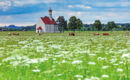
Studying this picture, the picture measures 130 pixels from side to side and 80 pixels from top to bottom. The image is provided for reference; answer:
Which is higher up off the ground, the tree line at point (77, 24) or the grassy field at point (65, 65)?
the tree line at point (77, 24)

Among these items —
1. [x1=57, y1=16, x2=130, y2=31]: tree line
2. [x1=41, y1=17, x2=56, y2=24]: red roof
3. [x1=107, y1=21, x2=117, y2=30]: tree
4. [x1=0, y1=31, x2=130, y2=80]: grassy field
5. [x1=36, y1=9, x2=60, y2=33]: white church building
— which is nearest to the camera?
[x1=0, y1=31, x2=130, y2=80]: grassy field

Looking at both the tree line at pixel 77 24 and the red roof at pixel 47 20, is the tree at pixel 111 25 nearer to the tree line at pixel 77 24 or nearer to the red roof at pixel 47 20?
the tree line at pixel 77 24

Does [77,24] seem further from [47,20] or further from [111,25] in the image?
[111,25]

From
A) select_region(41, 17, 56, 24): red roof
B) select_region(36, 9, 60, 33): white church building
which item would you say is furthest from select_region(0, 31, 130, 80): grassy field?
select_region(41, 17, 56, 24): red roof

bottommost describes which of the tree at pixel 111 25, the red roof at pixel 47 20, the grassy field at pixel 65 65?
the grassy field at pixel 65 65

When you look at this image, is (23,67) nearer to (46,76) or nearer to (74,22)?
(46,76)

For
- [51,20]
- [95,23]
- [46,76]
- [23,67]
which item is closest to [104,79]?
[46,76]

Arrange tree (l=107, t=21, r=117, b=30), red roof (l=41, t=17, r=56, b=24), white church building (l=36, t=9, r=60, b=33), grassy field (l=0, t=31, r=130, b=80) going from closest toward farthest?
grassy field (l=0, t=31, r=130, b=80) < white church building (l=36, t=9, r=60, b=33) < red roof (l=41, t=17, r=56, b=24) < tree (l=107, t=21, r=117, b=30)

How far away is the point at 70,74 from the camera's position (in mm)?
7277

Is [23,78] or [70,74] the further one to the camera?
[70,74]

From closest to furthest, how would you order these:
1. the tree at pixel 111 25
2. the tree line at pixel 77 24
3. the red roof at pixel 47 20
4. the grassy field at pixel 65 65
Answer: the grassy field at pixel 65 65 → the tree line at pixel 77 24 → the red roof at pixel 47 20 → the tree at pixel 111 25

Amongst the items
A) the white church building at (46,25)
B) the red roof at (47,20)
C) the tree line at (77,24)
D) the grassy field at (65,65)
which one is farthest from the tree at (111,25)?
the grassy field at (65,65)

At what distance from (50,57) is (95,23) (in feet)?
511

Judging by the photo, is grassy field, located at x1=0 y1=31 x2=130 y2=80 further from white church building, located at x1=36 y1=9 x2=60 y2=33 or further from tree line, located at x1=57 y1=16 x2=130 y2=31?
white church building, located at x1=36 y1=9 x2=60 y2=33
